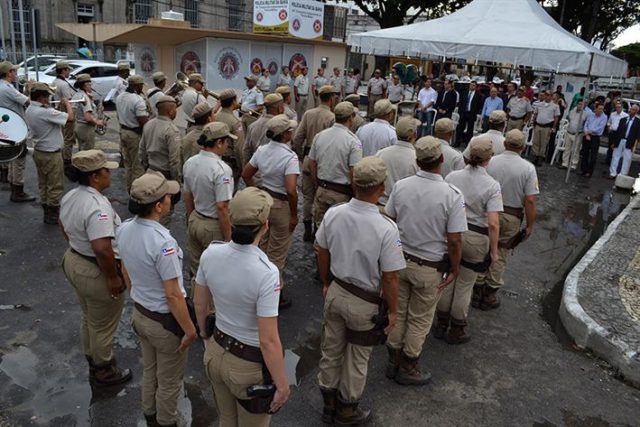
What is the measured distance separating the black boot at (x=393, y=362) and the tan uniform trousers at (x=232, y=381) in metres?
1.75

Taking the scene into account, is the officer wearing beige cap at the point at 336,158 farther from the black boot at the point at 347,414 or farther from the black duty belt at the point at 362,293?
the black boot at the point at 347,414

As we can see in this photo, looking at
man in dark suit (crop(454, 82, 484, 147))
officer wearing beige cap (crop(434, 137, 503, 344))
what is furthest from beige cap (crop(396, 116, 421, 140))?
man in dark suit (crop(454, 82, 484, 147))

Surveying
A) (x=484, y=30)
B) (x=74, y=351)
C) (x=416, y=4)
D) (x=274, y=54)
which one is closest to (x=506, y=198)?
(x=74, y=351)

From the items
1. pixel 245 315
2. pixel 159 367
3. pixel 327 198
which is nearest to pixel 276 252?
pixel 327 198

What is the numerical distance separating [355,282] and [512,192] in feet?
9.20

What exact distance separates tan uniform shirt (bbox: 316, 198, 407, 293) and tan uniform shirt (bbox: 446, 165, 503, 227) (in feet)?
5.59

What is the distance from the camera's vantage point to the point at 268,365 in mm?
2568

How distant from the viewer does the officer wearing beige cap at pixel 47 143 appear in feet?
22.3

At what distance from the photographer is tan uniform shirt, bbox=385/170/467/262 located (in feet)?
13.0

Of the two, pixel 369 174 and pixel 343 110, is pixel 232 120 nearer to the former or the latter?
pixel 343 110

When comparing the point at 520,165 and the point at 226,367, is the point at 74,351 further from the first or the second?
the point at 520,165

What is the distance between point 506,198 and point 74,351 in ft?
14.5

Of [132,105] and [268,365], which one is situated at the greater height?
[132,105]

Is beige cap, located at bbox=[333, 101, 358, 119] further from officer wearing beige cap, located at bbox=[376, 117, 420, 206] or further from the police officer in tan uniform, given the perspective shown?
officer wearing beige cap, located at bbox=[376, 117, 420, 206]
